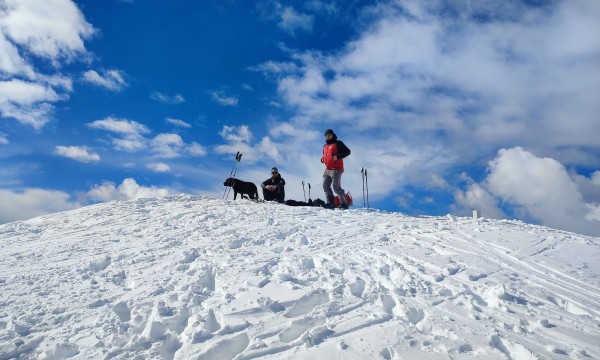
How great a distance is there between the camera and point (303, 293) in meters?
5.86

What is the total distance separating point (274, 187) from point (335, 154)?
3.52 m

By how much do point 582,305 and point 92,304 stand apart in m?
7.18

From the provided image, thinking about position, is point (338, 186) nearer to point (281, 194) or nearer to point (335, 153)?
point (335, 153)

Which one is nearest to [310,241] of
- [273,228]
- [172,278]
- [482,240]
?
[273,228]

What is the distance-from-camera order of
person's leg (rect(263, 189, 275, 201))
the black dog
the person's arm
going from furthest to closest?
the black dog, person's leg (rect(263, 189, 275, 201)), the person's arm

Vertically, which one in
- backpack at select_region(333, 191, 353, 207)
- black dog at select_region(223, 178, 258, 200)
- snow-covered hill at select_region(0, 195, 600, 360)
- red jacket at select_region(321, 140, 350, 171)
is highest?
red jacket at select_region(321, 140, 350, 171)

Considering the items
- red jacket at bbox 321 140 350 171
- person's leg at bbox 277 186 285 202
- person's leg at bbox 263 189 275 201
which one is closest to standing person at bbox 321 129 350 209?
red jacket at bbox 321 140 350 171

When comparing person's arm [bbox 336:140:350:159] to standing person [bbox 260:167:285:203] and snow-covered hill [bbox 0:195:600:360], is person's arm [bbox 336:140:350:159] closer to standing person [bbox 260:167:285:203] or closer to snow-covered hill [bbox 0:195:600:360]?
standing person [bbox 260:167:285:203]

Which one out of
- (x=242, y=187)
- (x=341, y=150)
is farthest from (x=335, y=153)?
(x=242, y=187)

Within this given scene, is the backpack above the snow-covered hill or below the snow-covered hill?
above

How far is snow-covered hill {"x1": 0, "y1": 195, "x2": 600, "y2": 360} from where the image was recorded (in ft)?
15.6

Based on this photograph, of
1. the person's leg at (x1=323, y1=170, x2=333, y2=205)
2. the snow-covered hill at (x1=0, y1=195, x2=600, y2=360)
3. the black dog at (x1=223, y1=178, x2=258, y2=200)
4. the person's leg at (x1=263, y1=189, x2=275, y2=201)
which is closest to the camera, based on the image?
the snow-covered hill at (x1=0, y1=195, x2=600, y2=360)

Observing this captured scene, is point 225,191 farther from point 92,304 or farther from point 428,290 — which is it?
point 428,290

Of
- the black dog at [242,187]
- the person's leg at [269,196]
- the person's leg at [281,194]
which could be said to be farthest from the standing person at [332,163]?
the black dog at [242,187]
